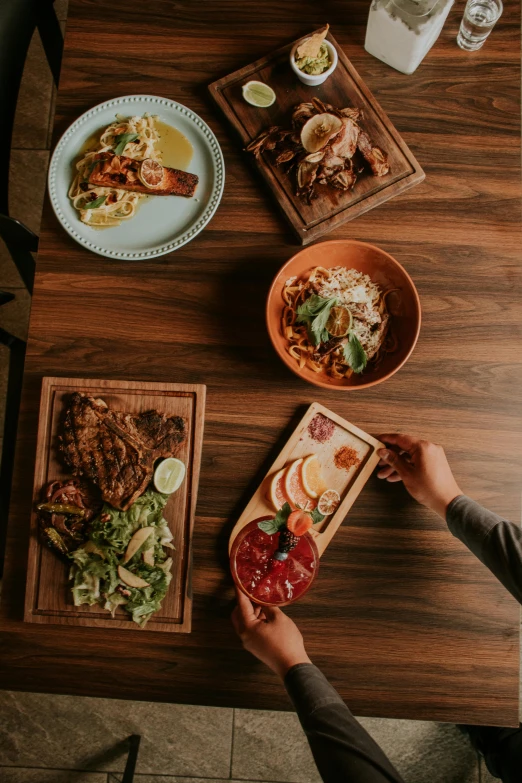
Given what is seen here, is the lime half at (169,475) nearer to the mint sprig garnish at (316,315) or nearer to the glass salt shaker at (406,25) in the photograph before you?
the mint sprig garnish at (316,315)

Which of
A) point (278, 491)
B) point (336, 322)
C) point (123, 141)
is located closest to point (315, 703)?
point (278, 491)

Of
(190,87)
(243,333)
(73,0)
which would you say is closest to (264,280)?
(243,333)

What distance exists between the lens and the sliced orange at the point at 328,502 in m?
1.94

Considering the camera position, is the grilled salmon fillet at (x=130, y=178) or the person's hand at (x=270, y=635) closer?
the person's hand at (x=270, y=635)

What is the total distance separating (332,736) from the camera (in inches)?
68.0

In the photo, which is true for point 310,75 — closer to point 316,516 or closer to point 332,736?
point 316,516

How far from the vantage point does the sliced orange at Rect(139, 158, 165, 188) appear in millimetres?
1951

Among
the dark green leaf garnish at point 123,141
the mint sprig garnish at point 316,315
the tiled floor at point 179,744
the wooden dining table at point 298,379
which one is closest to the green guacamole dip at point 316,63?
the wooden dining table at point 298,379

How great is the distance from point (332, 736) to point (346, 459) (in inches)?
33.3

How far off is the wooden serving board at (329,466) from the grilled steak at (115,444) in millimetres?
344

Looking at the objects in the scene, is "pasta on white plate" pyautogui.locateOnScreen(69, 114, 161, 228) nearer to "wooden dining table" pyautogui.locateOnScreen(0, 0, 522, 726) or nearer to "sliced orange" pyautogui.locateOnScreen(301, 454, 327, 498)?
"wooden dining table" pyautogui.locateOnScreen(0, 0, 522, 726)

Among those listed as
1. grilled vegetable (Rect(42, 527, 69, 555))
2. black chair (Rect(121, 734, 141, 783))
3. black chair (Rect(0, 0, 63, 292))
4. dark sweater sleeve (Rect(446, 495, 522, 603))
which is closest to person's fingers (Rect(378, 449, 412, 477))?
dark sweater sleeve (Rect(446, 495, 522, 603))

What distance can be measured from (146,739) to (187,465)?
206 cm

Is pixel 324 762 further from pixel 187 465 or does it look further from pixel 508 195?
pixel 508 195
